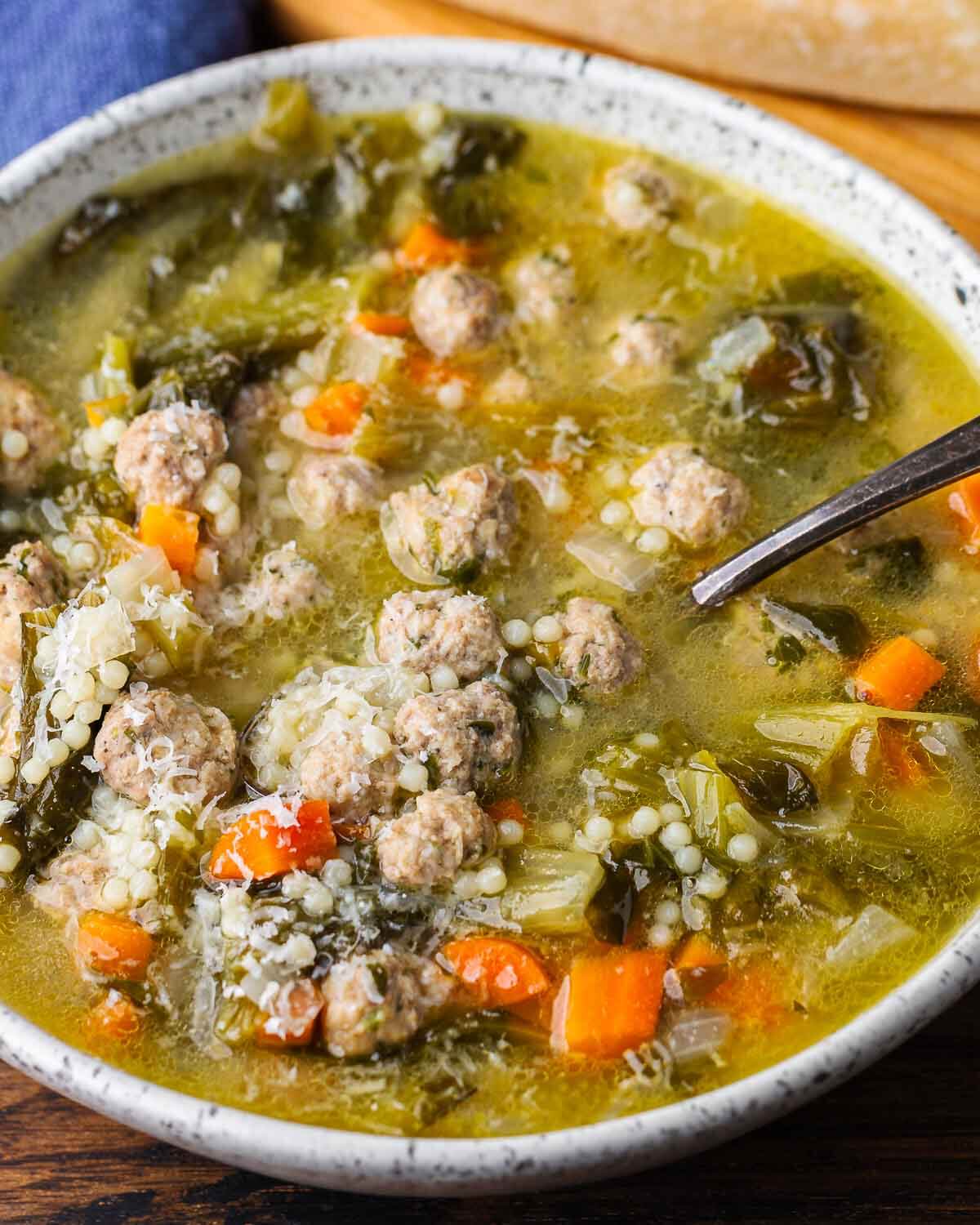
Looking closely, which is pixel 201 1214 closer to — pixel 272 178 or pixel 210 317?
pixel 210 317

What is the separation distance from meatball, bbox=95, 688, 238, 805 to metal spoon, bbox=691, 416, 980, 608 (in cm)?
131

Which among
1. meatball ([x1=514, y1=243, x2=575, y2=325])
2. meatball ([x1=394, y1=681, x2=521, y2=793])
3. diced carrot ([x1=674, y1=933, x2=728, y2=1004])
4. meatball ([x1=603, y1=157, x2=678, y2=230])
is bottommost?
diced carrot ([x1=674, y1=933, x2=728, y2=1004])

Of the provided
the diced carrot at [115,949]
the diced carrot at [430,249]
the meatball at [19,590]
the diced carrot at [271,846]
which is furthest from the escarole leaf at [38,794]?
the diced carrot at [430,249]

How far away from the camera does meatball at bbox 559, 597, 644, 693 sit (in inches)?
132

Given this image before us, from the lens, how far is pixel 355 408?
3.84 m

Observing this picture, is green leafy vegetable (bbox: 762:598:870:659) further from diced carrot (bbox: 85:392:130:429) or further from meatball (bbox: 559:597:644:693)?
diced carrot (bbox: 85:392:130:429)

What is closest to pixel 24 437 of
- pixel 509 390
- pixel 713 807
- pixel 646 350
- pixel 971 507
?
pixel 509 390

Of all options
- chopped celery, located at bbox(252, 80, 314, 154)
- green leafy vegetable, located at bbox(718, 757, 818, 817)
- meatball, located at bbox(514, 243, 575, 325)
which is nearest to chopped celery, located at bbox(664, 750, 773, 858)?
green leafy vegetable, located at bbox(718, 757, 818, 817)

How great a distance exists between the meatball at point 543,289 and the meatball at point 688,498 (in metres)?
0.64

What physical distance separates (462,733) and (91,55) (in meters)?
2.79

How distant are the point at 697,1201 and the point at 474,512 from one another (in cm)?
177

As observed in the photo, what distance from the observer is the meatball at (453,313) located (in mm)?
3904

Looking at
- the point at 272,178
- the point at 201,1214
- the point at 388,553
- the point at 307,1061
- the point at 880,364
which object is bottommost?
the point at 201,1214

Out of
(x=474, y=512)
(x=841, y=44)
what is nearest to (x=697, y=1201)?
(x=474, y=512)
